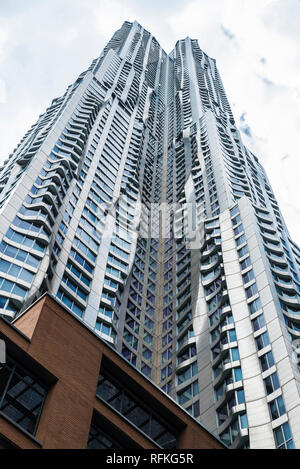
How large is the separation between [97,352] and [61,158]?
51.6 meters

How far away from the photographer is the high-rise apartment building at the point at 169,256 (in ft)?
159

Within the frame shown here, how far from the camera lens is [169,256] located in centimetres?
8269

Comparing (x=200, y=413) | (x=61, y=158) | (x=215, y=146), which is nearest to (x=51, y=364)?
(x=200, y=413)

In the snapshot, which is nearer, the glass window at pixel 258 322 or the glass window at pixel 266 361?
the glass window at pixel 266 361

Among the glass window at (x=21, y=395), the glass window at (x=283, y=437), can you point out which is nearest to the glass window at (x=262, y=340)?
the glass window at (x=283, y=437)

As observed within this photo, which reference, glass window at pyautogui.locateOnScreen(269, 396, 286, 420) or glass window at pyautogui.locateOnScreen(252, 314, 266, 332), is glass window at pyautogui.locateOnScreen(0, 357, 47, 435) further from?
glass window at pyautogui.locateOnScreen(252, 314, 266, 332)

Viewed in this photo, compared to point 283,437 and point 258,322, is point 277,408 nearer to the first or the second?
point 283,437

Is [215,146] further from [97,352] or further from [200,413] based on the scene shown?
[97,352]

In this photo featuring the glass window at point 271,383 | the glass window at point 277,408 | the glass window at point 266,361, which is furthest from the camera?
the glass window at point 266,361

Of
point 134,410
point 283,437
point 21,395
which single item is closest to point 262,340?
point 283,437

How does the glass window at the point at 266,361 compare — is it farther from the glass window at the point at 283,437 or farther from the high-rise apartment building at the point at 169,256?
the glass window at the point at 283,437

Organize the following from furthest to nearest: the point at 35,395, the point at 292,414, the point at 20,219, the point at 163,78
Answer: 1. the point at 163,78
2. the point at 20,219
3. the point at 292,414
4. the point at 35,395

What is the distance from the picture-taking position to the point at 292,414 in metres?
41.8

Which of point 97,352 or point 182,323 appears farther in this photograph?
point 182,323
